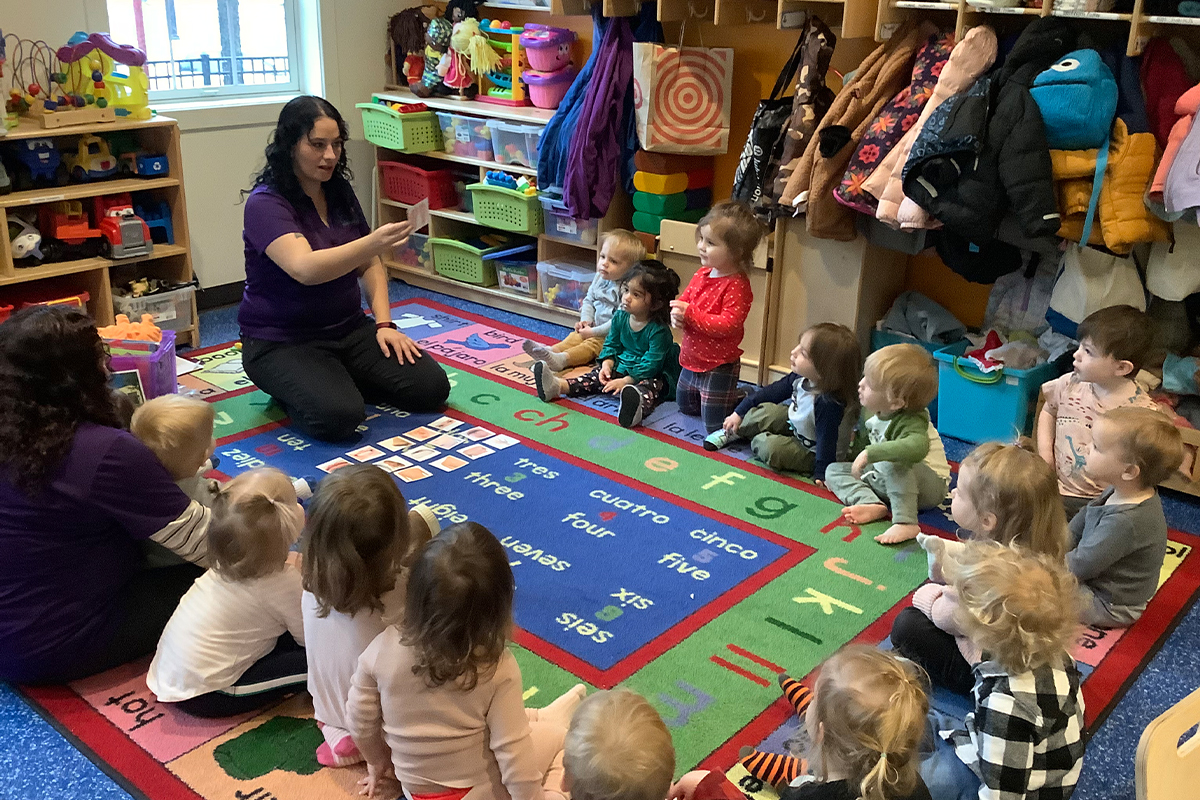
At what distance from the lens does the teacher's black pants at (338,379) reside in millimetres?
3332

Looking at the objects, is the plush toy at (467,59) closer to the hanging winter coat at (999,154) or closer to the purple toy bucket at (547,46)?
the purple toy bucket at (547,46)

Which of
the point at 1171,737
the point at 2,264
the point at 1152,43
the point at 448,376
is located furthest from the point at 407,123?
the point at 1171,737

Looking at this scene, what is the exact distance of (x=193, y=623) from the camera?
79.0 inches

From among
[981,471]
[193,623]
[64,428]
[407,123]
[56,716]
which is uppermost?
[407,123]

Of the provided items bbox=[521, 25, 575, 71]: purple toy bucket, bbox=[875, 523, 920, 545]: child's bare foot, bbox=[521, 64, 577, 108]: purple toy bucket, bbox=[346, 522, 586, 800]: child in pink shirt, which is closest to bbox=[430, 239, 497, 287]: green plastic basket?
bbox=[521, 64, 577, 108]: purple toy bucket

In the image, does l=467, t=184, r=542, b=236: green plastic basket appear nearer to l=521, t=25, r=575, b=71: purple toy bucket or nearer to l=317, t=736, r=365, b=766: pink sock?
l=521, t=25, r=575, b=71: purple toy bucket

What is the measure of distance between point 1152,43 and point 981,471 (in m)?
1.59

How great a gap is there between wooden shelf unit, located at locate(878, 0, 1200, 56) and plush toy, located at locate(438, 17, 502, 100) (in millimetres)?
1915

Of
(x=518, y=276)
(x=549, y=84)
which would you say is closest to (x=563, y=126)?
(x=549, y=84)

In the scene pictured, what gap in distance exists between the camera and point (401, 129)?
477cm

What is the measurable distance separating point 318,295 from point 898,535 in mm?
2005

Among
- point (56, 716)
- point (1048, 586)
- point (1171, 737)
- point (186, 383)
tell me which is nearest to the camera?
point (1171, 737)

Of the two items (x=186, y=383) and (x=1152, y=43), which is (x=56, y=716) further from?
(x=1152, y=43)

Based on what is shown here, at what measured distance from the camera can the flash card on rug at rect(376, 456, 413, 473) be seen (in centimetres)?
316
